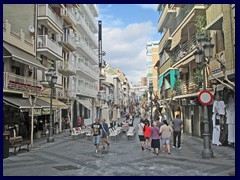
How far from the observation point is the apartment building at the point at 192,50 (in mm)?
13758

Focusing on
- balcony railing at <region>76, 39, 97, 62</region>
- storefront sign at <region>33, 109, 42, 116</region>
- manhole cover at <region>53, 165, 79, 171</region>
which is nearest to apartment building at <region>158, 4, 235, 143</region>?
manhole cover at <region>53, 165, 79, 171</region>

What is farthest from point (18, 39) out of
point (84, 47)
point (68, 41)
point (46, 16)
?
point (84, 47)

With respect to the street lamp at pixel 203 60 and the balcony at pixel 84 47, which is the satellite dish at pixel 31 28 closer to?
the balcony at pixel 84 47

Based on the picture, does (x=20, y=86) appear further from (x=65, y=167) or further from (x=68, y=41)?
(x=68, y=41)

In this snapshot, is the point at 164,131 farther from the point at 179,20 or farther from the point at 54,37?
the point at 54,37

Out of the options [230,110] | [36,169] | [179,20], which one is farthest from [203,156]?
[179,20]

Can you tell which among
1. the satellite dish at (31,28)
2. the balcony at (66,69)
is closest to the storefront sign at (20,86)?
the satellite dish at (31,28)

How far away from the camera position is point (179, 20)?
23531 millimetres

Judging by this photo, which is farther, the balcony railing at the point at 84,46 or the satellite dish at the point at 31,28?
the balcony railing at the point at 84,46

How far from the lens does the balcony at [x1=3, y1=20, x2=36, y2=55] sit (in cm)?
1808

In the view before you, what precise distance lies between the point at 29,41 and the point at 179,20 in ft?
41.1

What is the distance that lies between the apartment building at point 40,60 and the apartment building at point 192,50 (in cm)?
1053

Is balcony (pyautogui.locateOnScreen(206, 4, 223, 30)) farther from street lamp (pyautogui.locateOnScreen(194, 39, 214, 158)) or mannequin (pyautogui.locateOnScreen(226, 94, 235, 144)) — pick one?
street lamp (pyautogui.locateOnScreen(194, 39, 214, 158))

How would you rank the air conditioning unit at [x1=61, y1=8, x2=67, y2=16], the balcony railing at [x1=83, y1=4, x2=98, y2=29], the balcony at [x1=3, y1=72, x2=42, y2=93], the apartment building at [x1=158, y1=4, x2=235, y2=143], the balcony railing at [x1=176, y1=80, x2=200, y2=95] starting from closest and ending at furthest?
1. the apartment building at [x1=158, y1=4, x2=235, y2=143]
2. the balcony at [x1=3, y1=72, x2=42, y2=93]
3. the balcony railing at [x1=176, y1=80, x2=200, y2=95]
4. the air conditioning unit at [x1=61, y1=8, x2=67, y2=16]
5. the balcony railing at [x1=83, y1=4, x2=98, y2=29]
